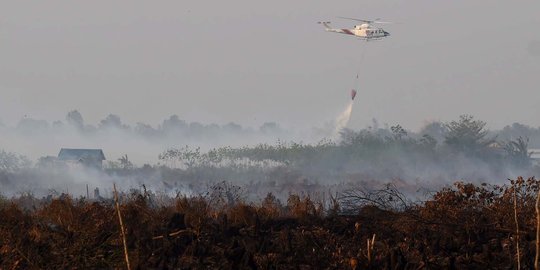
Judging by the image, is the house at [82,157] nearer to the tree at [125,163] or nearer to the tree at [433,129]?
the tree at [125,163]

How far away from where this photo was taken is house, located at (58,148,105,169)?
277 ft

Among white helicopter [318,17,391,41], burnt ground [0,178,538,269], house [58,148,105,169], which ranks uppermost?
white helicopter [318,17,391,41]

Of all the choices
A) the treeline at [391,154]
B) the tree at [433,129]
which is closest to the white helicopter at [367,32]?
the treeline at [391,154]

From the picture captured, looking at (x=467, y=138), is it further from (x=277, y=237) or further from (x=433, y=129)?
(x=277, y=237)

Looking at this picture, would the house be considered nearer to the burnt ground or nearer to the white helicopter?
the white helicopter

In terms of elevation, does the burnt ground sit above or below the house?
below

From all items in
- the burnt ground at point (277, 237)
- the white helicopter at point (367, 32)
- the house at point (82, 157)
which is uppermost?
the white helicopter at point (367, 32)

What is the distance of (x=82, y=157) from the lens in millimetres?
86125

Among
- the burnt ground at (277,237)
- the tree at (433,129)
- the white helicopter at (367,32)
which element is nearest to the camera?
the burnt ground at (277,237)

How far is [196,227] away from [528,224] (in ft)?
24.9

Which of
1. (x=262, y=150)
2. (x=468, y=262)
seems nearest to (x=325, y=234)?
(x=468, y=262)

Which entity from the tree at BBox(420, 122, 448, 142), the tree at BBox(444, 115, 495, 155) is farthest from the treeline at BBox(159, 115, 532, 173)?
the tree at BBox(420, 122, 448, 142)

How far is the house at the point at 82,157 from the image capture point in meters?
84.3

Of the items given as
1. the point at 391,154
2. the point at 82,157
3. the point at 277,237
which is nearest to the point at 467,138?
the point at 391,154
